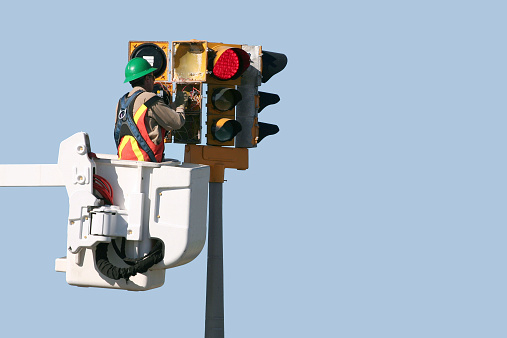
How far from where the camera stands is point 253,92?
610 inches

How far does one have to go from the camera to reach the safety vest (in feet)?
47.5

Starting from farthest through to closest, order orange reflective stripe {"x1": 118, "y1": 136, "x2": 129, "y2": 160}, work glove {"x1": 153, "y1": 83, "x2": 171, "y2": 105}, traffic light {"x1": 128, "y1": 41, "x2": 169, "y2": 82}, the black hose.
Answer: traffic light {"x1": 128, "y1": 41, "x2": 169, "y2": 82} < work glove {"x1": 153, "y1": 83, "x2": 171, "y2": 105} < orange reflective stripe {"x1": 118, "y1": 136, "x2": 129, "y2": 160} < the black hose

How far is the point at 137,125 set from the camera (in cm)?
1452

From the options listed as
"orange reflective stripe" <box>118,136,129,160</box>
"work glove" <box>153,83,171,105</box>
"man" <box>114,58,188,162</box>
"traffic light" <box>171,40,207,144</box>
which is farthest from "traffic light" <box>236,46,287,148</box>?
"orange reflective stripe" <box>118,136,129,160</box>

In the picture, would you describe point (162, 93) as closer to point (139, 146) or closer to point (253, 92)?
point (139, 146)

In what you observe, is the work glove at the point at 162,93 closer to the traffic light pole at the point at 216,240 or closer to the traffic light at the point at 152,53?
the traffic light at the point at 152,53

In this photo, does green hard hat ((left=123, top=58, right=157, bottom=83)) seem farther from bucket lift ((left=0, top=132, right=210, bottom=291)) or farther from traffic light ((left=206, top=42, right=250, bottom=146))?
bucket lift ((left=0, top=132, right=210, bottom=291))

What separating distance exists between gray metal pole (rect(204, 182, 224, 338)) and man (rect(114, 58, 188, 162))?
3.50 feet

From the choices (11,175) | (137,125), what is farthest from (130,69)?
(11,175)

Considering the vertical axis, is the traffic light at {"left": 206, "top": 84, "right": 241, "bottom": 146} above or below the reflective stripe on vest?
above

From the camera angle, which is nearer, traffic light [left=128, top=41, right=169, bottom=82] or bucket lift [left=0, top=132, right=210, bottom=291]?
bucket lift [left=0, top=132, right=210, bottom=291]

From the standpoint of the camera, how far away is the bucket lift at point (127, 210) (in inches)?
559

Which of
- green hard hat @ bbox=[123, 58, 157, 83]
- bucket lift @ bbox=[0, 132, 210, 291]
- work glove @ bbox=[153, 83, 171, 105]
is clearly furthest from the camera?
work glove @ bbox=[153, 83, 171, 105]

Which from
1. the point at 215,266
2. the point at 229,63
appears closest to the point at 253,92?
the point at 229,63
